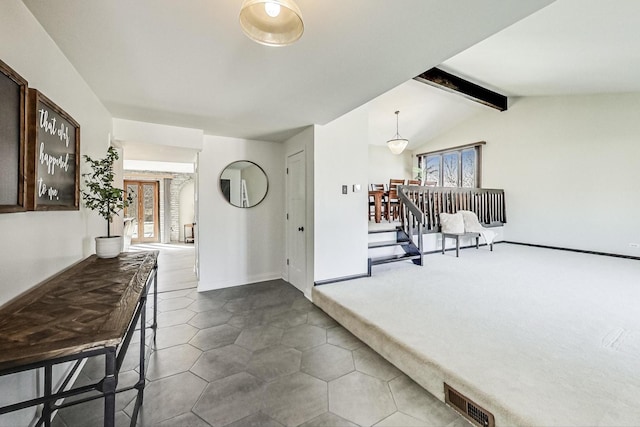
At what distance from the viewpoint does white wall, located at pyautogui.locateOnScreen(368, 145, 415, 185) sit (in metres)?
8.60

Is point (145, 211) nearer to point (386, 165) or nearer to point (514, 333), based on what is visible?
point (386, 165)

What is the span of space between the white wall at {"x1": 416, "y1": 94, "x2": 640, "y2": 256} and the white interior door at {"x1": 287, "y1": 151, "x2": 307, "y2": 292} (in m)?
5.71

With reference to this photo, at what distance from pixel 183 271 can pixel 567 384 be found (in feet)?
17.2

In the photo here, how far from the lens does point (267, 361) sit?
81.6 inches

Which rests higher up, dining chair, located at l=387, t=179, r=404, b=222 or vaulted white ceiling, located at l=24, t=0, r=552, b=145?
vaulted white ceiling, located at l=24, t=0, r=552, b=145

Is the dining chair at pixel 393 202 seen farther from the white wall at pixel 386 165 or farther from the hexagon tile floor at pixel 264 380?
the hexagon tile floor at pixel 264 380

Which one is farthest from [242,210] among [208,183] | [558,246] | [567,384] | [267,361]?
[558,246]

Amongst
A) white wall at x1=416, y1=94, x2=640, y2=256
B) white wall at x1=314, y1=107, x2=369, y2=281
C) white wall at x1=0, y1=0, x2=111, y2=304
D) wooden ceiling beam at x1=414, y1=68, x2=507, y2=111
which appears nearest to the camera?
white wall at x1=0, y1=0, x2=111, y2=304

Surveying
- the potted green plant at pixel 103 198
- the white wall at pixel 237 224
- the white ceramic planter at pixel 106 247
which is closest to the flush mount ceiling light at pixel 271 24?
the potted green plant at pixel 103 198

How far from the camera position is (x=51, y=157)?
1513 mm

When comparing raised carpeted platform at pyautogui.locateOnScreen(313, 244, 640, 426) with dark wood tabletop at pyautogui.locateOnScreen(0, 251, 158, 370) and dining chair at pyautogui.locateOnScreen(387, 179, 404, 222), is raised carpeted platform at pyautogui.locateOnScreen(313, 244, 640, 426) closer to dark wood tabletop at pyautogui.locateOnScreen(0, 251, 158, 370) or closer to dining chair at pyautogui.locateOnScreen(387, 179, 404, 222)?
dark wood tabletop at pyautogui.locateOnScreen(0, 251, 158, 370)

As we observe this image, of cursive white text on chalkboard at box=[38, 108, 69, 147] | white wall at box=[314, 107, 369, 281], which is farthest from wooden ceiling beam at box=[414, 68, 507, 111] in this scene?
cursive white text on chalkboard at box=[38, 108, 69, 147]

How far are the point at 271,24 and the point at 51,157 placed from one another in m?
1.49

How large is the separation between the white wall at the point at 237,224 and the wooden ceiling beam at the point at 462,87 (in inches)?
126
